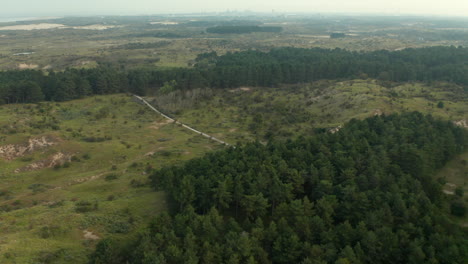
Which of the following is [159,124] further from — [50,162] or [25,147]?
[25,147]

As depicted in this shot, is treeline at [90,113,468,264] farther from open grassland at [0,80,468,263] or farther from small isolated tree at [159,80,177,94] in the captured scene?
small isolated tree at [159,80,177,94]

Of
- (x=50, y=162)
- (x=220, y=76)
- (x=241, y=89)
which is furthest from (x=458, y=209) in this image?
(x=220, y=76)

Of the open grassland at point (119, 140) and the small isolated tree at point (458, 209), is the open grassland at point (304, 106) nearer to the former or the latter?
the open grassland at point (119, 140)

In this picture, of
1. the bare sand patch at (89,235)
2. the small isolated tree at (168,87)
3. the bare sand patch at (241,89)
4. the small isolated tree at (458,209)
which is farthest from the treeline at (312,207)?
the bare sand patch at (241,89)

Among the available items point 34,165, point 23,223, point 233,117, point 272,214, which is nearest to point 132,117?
point 233,117

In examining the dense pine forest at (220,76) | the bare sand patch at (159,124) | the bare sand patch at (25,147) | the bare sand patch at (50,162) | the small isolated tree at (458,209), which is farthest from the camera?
the dense pine forest at (220,76)

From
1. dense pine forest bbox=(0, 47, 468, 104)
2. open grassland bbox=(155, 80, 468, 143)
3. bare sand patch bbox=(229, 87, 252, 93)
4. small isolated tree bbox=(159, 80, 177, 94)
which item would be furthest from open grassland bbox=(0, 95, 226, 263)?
bare sand patch bbox=(229, 87, 252, 93)
